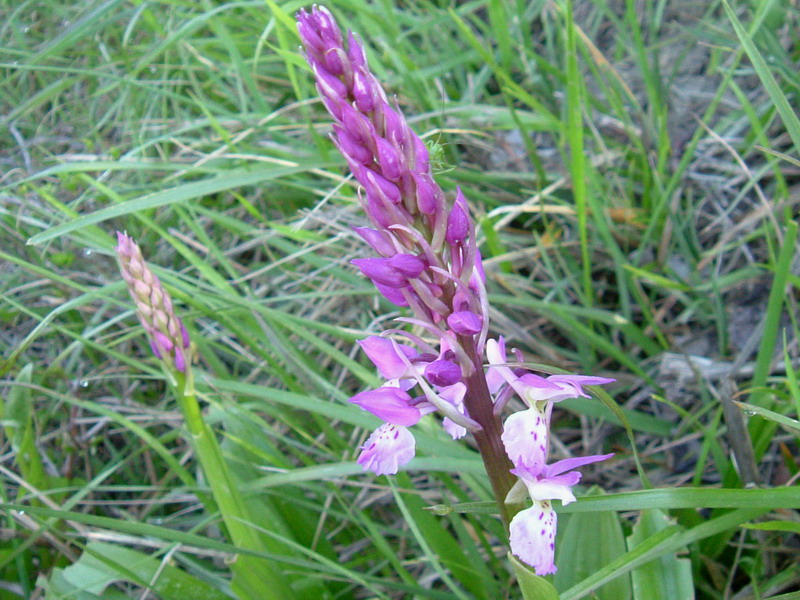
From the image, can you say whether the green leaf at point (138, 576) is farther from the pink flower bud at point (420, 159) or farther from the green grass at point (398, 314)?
the pink flower bud at point (420, 159)

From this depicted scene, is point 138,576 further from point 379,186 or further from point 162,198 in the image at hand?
point 379,186

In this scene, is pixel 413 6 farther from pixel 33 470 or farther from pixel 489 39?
pixel 33 470

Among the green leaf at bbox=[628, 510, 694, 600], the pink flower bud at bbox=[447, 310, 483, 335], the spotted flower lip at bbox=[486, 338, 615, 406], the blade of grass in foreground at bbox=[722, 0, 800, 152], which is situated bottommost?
the green leaf at bbox=[628, 510, 694, 600]

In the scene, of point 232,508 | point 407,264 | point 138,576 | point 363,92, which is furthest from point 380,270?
point 138,576

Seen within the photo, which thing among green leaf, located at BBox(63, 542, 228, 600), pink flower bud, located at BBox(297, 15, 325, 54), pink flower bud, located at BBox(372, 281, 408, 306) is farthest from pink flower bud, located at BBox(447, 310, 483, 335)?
green leaf, located at BBox(63, 542, 228, 600)

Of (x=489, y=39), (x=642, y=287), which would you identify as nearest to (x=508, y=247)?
(x=642, y=287)

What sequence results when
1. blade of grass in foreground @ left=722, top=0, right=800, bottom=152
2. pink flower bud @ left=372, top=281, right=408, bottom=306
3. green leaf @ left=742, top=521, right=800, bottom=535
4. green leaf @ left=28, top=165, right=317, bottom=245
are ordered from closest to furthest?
1. pink flower bud @ left=372, top=281, right=408, bottom=306
2. green leaf @ left=742, top=521, right=800, bottom=535
3. blade of grass in foreground @ left=722, top=0, right=800, bottom=152
4. green leaf @ left=28, top=165, right=317, bottom=245

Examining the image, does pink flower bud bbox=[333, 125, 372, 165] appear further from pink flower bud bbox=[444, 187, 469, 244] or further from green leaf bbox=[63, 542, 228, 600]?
green leaf bbox=[63, 542, 228, 600]
